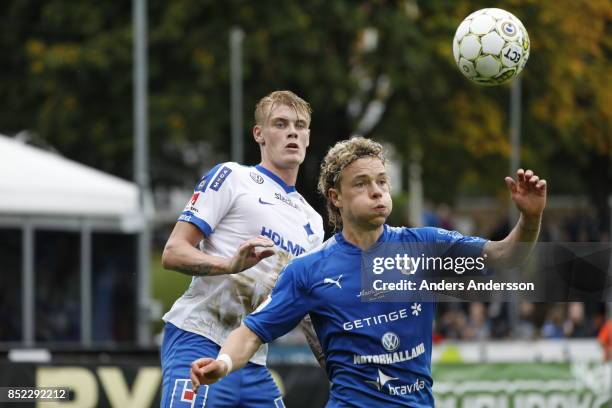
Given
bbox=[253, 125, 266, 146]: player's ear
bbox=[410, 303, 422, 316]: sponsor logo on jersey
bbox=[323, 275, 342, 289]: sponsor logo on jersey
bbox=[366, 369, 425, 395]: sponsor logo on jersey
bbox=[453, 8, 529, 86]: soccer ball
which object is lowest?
bbox=[366, 369, 425, 395]: sponsor logo on jersey

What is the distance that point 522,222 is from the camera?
19.4 ft

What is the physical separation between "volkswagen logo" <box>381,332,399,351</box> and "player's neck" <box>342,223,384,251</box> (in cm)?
42

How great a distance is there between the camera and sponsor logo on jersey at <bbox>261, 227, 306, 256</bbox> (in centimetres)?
725

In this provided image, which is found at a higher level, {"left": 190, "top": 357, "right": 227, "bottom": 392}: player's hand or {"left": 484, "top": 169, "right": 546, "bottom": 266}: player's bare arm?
{"left": 484, "top": 169, "right": 546, "bottom": 266}: player's bare arm

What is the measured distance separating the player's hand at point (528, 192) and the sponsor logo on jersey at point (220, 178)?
1.96 meters

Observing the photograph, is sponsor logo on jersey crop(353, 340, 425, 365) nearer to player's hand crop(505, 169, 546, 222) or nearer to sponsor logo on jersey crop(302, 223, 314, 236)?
player's hand crop(505, 169, 546, 222)

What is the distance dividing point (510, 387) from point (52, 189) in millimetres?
6604

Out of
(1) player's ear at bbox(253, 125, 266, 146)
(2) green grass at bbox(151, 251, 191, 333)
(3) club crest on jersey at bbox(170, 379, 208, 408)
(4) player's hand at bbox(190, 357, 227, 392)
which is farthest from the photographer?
(2) green grass at bbox(151, 251, 191, 333)

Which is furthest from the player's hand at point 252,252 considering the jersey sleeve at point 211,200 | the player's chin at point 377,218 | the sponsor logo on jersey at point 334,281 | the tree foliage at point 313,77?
the tree foliage at point 313,77

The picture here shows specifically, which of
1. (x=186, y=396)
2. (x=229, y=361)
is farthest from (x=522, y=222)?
(x=186, y=396)

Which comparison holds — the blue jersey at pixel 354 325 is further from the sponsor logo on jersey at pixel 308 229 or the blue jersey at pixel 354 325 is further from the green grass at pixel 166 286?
the green grass at pixel 166 286

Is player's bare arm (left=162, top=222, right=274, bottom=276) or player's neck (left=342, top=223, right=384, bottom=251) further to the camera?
player's bare arm (left=162, top=222, right=274, bottom=276)

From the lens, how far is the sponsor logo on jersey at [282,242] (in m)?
7.25

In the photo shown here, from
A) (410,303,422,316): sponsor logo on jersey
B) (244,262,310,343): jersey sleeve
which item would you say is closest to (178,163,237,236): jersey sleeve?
(244,262,310,343): jersey sleeve
